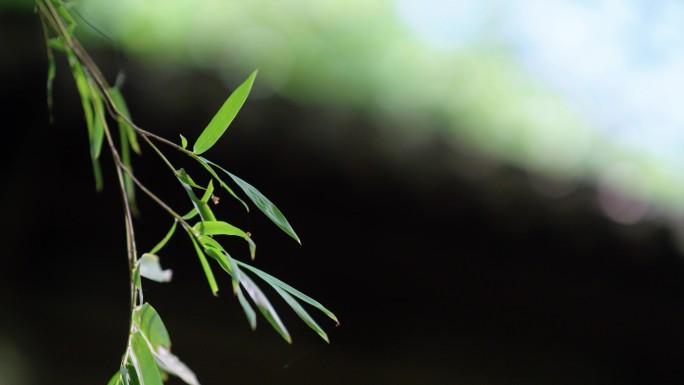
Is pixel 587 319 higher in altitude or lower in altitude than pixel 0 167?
higher

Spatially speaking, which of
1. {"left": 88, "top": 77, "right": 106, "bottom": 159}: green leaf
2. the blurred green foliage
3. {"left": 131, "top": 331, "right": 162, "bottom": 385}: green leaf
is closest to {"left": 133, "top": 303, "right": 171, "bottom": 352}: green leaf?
{"left": 131, "top": 331, "right": 162, "bottom": 385}: green leaf

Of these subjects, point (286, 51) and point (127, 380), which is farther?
point (286, 51)

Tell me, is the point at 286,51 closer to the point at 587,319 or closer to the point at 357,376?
the point at 357,376

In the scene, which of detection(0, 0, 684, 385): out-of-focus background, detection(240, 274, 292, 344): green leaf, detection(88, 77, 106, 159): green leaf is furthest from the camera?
detection(0, 0, 684, 385): out-of-focus background

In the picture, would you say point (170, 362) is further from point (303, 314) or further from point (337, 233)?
point (337, 233)

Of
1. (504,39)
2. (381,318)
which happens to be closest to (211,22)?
(381,318)

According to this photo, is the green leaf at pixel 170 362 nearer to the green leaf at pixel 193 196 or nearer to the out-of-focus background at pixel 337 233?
the green leaf at pixel 193 196

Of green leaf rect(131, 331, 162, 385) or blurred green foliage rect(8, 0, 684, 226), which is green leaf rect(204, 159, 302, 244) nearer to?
green leaf rect(131, 331, 162, 385)
